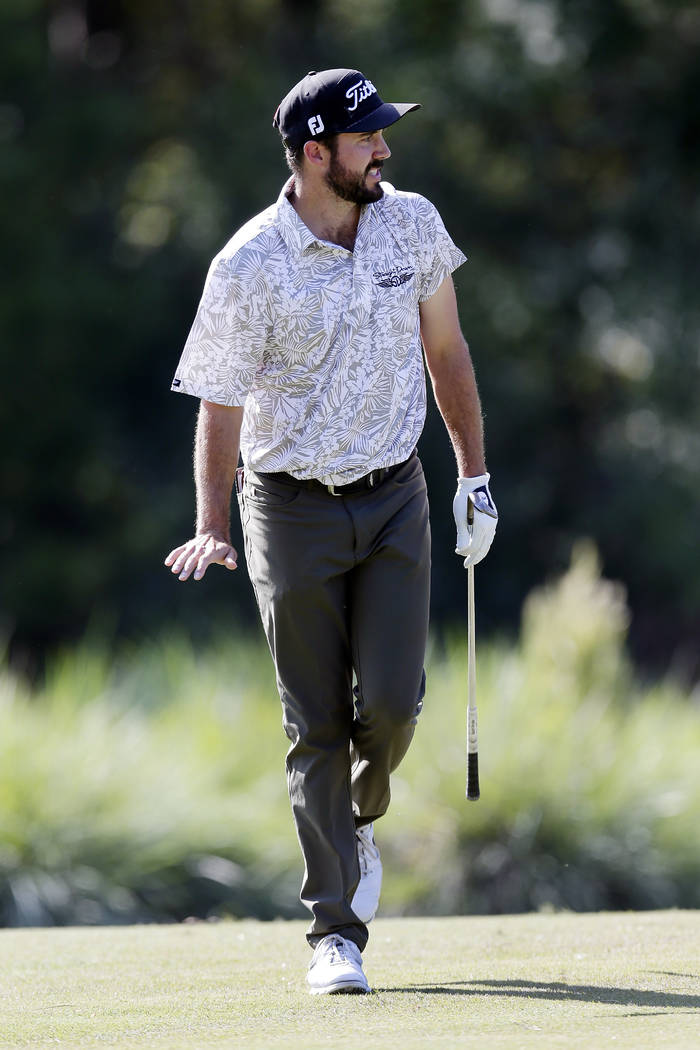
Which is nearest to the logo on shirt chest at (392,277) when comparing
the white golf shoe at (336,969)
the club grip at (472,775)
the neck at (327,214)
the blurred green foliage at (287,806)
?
the neck at (327,214)

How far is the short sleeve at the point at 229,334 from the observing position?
4.00m

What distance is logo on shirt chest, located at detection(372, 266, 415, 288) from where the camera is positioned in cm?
408

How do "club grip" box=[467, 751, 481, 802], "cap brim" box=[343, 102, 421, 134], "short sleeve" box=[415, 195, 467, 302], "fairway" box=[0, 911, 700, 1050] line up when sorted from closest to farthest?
"fairway" box=[0, 911, 700, 1050], "cap brim" box=[343, 102, 421, 134], "short sleeve" box=[415, 195, 467, 302], "club grip" box=[467, 751, 481, 802]

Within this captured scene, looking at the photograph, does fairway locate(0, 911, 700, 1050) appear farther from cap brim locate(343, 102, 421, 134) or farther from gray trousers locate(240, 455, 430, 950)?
cap brim locate(343, 102, 421, 134)

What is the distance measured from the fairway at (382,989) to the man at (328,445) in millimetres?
289

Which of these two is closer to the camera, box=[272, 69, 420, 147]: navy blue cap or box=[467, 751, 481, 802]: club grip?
box=[272, 69, 420, 147]: navy blue cap

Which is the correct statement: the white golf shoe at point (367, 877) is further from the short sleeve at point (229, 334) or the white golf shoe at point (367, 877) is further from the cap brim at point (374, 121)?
the cap brim at point (374, 121)

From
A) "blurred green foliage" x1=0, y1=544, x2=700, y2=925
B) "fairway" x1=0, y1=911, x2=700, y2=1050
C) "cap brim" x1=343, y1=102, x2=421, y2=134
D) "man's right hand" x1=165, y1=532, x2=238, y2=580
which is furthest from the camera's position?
"blurred green foliage" x1=0, y1=544, x2=700, y2=925

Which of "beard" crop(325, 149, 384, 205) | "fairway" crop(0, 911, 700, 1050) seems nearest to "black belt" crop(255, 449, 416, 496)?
"beard" crop(325, 149, 384, 205)

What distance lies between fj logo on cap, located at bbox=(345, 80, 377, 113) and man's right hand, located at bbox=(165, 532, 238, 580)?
3.80ft

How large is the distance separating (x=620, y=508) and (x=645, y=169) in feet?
12.5

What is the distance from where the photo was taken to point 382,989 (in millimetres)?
4070

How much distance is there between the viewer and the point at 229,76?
17.4m

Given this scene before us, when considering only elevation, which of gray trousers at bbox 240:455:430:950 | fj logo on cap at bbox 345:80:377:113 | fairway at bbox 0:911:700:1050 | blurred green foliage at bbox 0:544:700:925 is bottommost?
blurred green foliage at bbox 0:544:700:925
